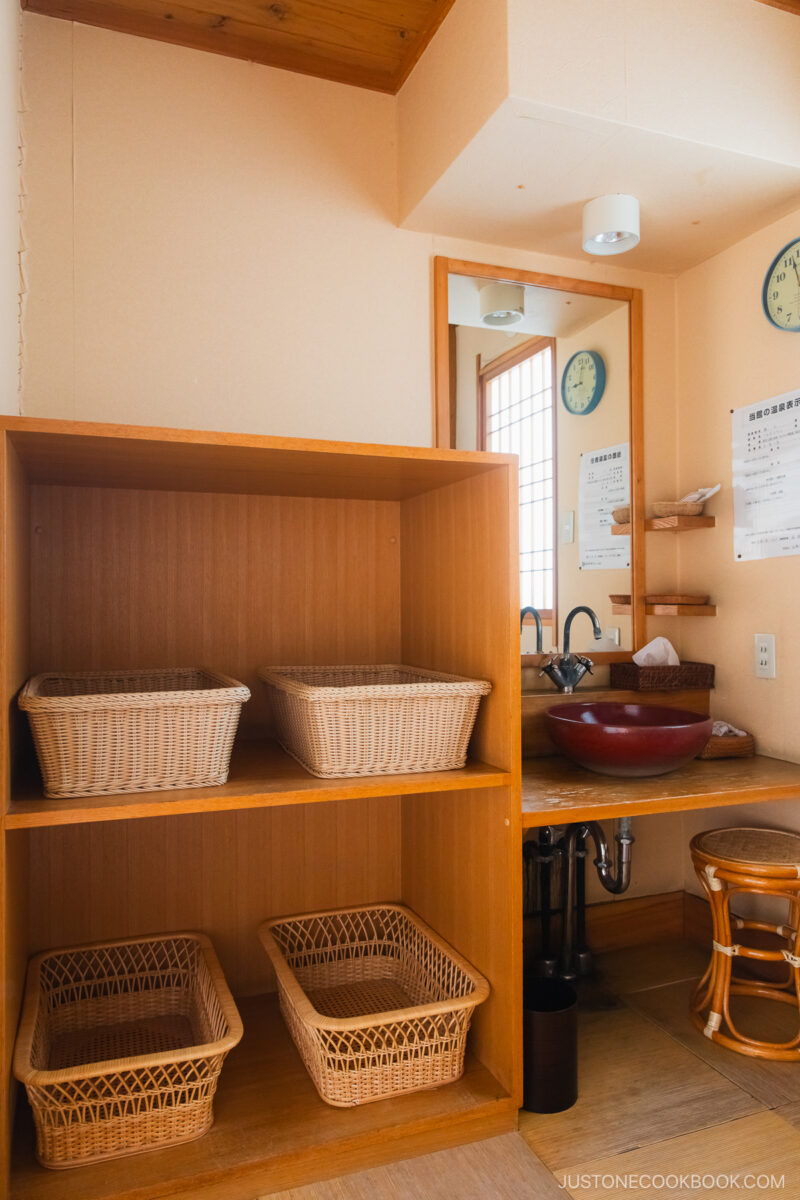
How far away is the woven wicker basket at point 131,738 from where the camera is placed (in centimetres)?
140

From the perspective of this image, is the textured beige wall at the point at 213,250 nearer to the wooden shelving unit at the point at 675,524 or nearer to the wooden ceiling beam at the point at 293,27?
the wooden ceiling beam at the point at 293,27

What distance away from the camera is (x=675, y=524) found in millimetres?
2383

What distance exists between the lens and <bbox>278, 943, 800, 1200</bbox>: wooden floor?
58.4 inches

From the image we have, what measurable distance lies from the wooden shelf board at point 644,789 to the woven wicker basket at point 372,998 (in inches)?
15.7

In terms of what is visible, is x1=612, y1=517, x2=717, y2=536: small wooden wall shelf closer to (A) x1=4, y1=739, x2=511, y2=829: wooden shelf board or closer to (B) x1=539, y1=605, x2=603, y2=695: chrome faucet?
Result: (B) x1=539, y1=605, x2=603, y2=695: chrome faucet

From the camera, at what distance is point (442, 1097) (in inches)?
64.9

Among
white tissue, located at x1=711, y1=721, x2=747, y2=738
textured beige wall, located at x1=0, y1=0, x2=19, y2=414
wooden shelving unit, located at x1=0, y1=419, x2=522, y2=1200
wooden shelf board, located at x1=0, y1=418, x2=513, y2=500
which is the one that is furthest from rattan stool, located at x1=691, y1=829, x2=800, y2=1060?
textured beige wall, located at x1=0, y1=0, x2=19, y2=414

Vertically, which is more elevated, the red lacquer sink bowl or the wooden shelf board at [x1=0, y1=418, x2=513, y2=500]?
the wooden shelf board at [x1=0, y1=418, x2=513, y2=500]

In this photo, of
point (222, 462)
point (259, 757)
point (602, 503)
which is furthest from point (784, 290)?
point (259, 757)

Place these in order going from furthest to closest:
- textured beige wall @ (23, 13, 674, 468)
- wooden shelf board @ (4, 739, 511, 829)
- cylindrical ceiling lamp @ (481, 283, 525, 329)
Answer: cylindrical ceiling lamp @ (481, 283, 525, 329)
textured beige wall @ (23, 13, 674, 468)
wooden shelf board @ (4, 739, 511, 829)

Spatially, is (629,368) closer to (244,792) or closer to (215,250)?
(215,250)

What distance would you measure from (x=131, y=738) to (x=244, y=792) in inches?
8.8

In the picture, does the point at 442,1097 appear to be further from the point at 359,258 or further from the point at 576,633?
the point at 359,258

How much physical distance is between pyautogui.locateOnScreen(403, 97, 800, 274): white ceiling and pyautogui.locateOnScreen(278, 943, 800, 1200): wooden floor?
81.9 inches
